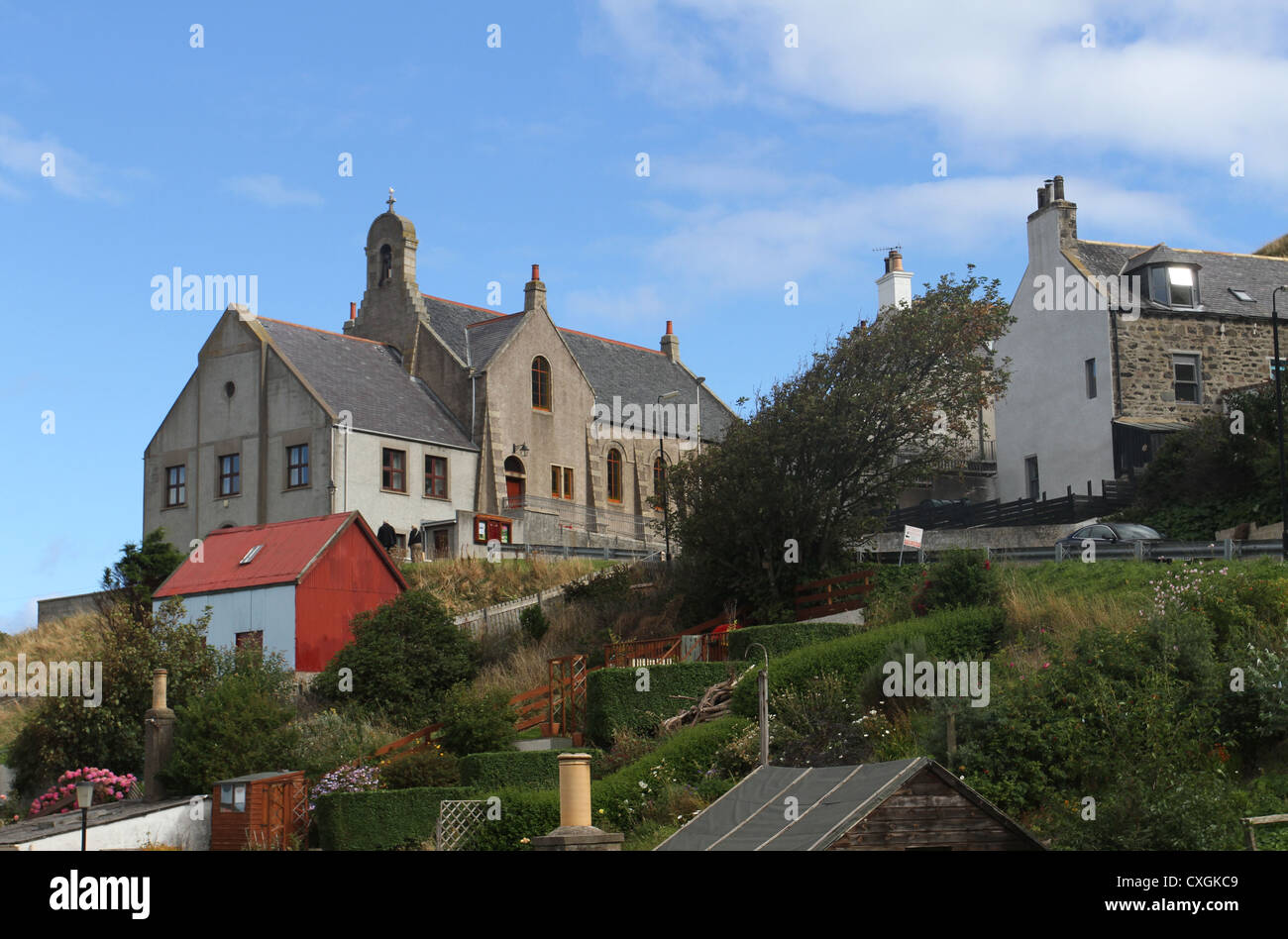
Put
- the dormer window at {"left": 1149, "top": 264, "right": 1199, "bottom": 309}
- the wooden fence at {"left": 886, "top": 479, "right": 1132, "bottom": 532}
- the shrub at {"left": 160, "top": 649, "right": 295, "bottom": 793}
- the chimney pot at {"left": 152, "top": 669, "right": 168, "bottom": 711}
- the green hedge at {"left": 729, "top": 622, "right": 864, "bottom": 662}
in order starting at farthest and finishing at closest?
1. the dormer window at {"left": 1149, "top": 264, "right": 1199, "bottom": 309}
2. the wooden fence at {"left": 886, "top": 479, "right": 1132, "bottom": 532}
3. the green hedge at {"left": 729, "top": 622, "right": 864, "bottom": 662}
4. the chimney pot at {"left": 152, "top": 669, "right": 168, "bottom": 711}
5. the shrub at {"left": 160, "top": 649, "right": 295, "bottom": 793}

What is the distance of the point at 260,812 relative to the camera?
27.6 m

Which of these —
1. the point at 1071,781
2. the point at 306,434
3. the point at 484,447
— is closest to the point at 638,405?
the point at 484,447

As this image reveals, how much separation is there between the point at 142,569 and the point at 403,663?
14.5 m

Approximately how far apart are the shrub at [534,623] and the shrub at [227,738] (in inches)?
306

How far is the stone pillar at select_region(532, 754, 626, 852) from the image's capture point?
18.2m

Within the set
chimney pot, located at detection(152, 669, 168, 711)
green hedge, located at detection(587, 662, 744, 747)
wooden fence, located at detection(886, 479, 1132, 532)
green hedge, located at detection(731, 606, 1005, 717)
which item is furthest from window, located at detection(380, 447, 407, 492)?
green hedge, located at detection(731, 606, 1005, 717)

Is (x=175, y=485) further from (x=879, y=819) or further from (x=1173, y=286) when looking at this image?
(x=879, y=819)

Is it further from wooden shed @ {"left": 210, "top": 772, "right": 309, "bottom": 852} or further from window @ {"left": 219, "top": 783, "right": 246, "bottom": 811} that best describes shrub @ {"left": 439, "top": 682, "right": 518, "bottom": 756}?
window @ {"left": 219, "top": 783, "right": 246, "bottom": 811}

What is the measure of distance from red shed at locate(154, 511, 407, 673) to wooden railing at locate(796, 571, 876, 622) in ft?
38.1

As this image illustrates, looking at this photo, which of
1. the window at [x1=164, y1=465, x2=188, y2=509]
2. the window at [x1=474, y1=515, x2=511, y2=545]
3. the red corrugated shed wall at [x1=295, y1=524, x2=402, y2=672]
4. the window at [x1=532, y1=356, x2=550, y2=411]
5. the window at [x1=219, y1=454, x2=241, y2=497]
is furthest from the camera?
the window at [x1=532, y1=356, x2=550, y2=411]

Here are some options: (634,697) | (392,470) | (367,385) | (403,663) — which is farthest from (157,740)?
(367,385)

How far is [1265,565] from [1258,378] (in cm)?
2249

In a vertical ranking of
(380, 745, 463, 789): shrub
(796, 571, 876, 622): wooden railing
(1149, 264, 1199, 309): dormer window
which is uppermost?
(1149, 264, 1199, 309): dormer window
